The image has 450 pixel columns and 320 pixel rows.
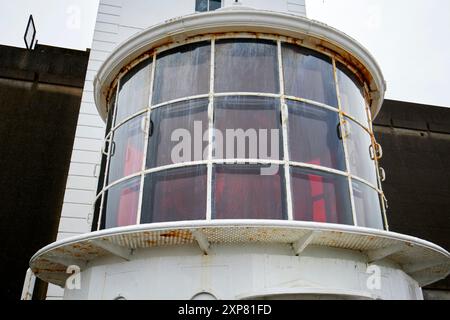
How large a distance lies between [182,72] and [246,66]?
78 cm

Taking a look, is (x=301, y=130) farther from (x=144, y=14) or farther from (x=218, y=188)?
(x=144, y=14)

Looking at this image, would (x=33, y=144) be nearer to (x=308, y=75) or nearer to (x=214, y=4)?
(x=214, y=4)

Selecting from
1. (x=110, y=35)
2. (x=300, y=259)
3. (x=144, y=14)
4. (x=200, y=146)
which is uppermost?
(x=144, y=14)

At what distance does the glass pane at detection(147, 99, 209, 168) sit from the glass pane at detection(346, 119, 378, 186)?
1776mm

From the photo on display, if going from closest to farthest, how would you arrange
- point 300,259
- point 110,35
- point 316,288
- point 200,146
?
point 316,288
point 300,259
point 200,146
point 110,35

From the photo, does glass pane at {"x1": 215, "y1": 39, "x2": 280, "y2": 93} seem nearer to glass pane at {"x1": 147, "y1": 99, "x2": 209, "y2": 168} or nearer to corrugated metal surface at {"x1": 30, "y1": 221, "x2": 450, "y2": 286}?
glass pane at {"x1": 147, "y1": 99, "x2": 209, "y2": 168}

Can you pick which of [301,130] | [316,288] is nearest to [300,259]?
[316,288]

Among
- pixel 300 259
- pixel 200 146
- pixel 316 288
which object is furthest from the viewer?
pixel 200 146

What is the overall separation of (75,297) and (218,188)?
2.06 meters

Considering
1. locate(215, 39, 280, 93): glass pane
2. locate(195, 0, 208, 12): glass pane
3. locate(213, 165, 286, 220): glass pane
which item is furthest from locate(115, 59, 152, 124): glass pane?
locate(195, 0, 208, 12): glass pane

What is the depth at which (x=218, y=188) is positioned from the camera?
175 inches

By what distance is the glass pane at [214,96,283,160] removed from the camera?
4.62 metres

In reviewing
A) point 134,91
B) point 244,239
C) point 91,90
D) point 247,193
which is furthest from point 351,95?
point 91,90

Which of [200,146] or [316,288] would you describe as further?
[200,146]
